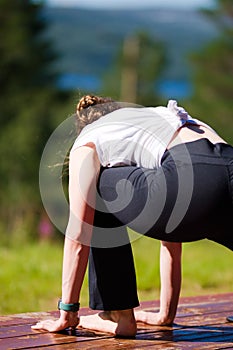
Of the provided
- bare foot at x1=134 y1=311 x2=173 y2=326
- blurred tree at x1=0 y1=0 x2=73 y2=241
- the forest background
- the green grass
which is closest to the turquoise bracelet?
bare foot at x1=134 y1=311 x2=173 y2=326

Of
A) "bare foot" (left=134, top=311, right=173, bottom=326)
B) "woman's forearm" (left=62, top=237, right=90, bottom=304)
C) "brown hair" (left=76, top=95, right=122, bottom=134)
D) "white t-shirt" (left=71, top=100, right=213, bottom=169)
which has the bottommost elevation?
"bare foot" (left=134, top=311, right=173, bottom=326)

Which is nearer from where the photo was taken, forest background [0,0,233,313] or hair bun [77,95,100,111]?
hair bun [77,95,100,111]

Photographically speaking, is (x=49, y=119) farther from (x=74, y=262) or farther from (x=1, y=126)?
(x=74, y=262)

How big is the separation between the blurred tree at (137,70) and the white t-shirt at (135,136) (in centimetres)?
3020

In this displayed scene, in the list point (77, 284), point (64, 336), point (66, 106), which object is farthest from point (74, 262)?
point (66, 106)

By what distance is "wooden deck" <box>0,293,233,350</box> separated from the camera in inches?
113

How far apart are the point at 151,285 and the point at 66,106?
866 inches

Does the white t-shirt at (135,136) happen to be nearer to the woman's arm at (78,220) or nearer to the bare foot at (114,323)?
the woman's arm at (78,220)

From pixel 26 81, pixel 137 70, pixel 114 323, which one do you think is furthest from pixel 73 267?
pixel 137 70

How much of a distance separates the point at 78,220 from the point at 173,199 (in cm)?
36

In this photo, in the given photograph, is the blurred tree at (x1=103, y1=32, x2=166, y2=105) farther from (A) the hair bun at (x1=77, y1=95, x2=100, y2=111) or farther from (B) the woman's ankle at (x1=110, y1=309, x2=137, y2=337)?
(B) the woman's ankle at (x1=110, y1=309, x2=137, y2=337)

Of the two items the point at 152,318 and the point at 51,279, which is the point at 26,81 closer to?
the point at 51,279

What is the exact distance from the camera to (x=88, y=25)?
76.4 metres

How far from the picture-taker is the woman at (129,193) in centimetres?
277
